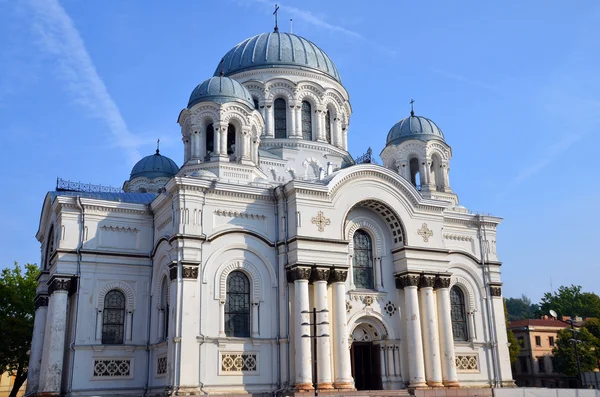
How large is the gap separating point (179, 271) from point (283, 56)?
13243 mm

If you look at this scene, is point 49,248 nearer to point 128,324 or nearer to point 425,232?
point 128,324

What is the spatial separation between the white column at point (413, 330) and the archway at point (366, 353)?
3.42 ft

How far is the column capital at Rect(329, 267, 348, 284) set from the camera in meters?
22.4

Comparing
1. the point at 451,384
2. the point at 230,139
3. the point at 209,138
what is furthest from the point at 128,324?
the point at 451,384

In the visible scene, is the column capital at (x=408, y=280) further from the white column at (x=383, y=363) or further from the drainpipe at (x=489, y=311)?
the drainpipe at (x=489, y=311)

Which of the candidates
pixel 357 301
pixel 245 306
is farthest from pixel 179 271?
pixel 357 301

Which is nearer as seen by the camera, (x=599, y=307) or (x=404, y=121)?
(x=404, y=121)

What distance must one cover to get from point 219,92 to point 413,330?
463 inches

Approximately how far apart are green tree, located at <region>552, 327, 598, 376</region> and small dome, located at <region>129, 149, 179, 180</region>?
1060 inches

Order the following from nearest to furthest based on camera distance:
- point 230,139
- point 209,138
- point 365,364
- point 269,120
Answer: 1. point 365,364
2. point 209,138
3. point 230,139
4. point 269,120

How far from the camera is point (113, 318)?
74.9ft

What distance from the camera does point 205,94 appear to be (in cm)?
2542

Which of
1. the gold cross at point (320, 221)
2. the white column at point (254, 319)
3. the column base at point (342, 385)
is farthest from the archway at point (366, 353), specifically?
the white column at point (254, 319)

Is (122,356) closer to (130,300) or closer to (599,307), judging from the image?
(130,300)
